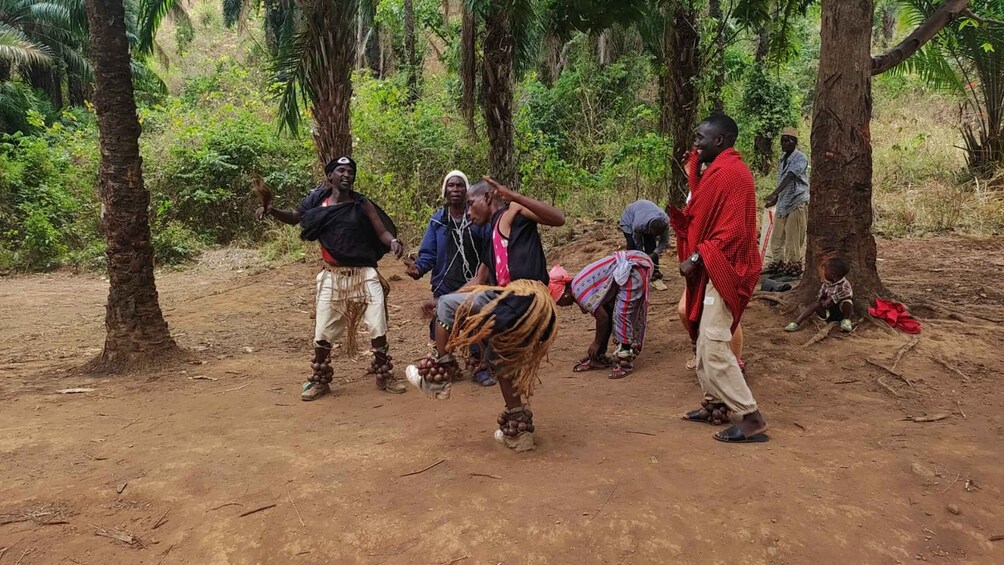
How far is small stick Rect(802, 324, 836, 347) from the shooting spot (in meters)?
4.95

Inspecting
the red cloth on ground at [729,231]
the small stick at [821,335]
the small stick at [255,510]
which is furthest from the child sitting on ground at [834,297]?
the small stick at [255,510]

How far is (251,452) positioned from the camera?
354 centimetres

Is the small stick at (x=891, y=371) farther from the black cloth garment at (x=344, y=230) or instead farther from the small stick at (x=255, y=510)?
the small stick at (x=255, y=510)

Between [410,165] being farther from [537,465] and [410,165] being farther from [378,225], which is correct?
[537,465]

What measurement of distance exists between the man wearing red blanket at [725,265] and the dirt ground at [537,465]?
262mm

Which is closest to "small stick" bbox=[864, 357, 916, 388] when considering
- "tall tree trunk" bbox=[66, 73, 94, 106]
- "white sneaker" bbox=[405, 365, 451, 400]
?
"white sneaker" bbox=[405, 365, 451, 400]

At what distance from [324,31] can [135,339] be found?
16.7 feet

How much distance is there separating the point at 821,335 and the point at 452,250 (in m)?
2.85

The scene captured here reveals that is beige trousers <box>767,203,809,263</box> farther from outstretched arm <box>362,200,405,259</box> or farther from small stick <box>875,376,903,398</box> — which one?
outstretched arm <box>362,200,405,259</box>

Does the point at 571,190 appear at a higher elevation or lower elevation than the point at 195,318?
higher

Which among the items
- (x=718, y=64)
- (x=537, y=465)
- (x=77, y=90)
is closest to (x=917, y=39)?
(x=537, y=465)

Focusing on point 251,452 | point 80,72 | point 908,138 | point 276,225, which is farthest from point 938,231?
point 80,72

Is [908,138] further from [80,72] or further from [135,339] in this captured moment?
[80,72]

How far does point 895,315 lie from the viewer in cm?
504
